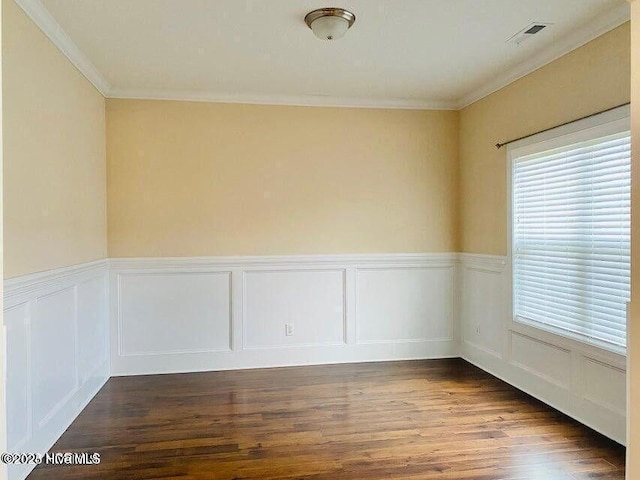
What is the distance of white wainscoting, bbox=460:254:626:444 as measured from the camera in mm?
2875

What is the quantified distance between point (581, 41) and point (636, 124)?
106 inches

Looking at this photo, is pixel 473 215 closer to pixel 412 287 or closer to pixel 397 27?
pixel 412 287

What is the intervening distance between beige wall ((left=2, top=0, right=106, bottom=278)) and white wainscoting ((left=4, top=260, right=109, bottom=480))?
0.45ft

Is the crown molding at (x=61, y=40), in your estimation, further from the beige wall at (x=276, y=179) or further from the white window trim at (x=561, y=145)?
the white window trim at (x=561, y=145)

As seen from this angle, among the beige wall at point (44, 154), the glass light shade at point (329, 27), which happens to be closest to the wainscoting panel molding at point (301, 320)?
the beige wall at point (44, 154)

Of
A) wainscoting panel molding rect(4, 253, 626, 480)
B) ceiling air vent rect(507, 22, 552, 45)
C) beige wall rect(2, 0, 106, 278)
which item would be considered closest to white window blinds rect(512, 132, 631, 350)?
wainscoting panel molding rect(4, 253, 626, 480)

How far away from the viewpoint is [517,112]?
375 cm

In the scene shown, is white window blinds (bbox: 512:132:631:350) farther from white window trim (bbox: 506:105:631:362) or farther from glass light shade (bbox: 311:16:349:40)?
glass light shade (bbox: 311:16:349:40)

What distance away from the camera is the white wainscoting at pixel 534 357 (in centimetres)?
288

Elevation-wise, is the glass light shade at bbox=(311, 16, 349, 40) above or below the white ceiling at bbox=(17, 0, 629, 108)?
below

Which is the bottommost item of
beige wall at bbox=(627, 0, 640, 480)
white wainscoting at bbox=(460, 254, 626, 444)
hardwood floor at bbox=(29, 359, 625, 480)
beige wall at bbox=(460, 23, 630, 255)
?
hardwood floor at bbox=(29, 359, 625, 480)

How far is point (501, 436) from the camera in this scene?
2.93 meters

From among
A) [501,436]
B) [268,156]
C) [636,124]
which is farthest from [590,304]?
[268,156]

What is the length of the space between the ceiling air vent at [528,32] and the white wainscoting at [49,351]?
127 inches
